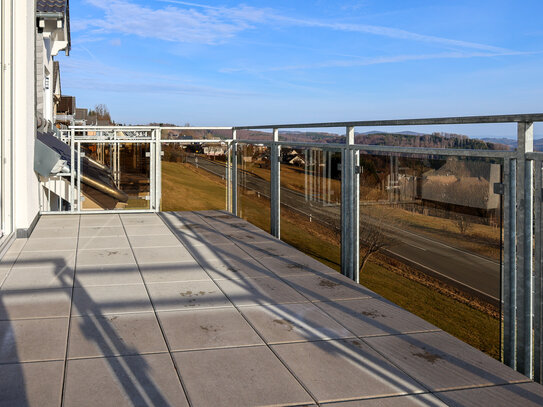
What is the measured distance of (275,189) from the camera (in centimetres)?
722

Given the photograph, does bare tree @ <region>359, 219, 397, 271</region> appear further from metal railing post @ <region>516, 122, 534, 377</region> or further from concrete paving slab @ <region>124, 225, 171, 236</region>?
concrete paving slab @ <region>124, 225, 171, 236</region>

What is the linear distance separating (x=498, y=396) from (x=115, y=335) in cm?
215

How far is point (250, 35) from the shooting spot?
36.3 m

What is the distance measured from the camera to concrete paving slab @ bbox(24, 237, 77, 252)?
251 inches

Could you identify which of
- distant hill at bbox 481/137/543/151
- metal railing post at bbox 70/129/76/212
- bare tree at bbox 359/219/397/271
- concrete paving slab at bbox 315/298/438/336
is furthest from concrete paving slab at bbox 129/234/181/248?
distant hill at bbox 481/137/543/151

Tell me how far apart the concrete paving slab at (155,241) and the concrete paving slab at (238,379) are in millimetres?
3552

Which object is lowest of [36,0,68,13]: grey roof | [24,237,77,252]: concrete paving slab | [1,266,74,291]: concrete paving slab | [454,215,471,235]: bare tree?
[1,266,74,291]: concrete paving slab

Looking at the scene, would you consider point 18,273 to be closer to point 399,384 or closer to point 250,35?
point 399,384

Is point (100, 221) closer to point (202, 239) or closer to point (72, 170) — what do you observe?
point (72, 170)

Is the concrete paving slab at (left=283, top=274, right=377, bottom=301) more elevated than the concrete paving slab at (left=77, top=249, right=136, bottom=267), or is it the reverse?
the concrete paving slab at (left=77, top=249, right=136, bottom=267)

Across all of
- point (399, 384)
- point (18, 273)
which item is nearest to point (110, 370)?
point (399, 384)

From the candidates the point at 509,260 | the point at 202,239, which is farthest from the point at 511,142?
the point at 202,239

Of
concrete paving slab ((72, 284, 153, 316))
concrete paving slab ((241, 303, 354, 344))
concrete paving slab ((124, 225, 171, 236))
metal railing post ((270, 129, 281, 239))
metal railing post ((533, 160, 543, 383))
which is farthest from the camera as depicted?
concrete paving slab ((124, 225, 171, 236))

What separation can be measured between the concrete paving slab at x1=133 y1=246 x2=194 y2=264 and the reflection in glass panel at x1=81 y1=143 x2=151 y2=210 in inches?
133
